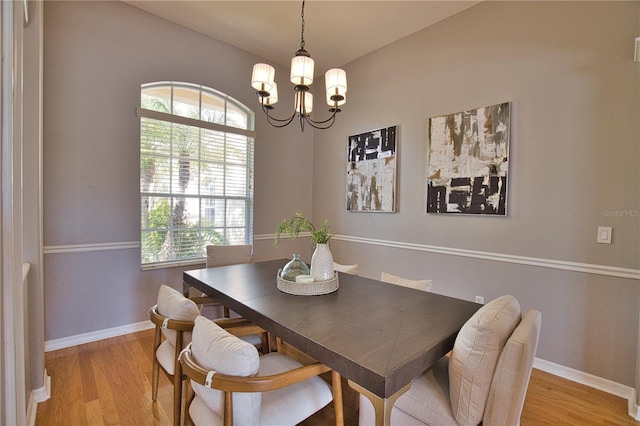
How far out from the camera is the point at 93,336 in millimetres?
2787

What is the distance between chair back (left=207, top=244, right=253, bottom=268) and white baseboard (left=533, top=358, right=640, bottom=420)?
2719 mm

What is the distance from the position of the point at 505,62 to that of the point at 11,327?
11.2 feet

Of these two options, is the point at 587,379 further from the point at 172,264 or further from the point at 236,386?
the point at 172,264

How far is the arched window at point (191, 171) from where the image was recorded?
3084 mm

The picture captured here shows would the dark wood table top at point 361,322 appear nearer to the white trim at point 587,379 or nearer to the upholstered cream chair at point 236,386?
the upholstered cream chair at point 236,386

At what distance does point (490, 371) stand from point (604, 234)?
1.77 metres

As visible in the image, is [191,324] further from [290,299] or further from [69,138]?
[69,138]

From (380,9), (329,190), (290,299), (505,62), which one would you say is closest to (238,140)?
(329,190)

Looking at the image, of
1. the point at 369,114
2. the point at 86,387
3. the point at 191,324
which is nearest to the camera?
the point at 191,324

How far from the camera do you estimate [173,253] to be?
327 cm

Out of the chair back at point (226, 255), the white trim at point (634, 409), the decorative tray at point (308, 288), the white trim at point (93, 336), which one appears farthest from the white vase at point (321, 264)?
the white trim at point (93, 336)

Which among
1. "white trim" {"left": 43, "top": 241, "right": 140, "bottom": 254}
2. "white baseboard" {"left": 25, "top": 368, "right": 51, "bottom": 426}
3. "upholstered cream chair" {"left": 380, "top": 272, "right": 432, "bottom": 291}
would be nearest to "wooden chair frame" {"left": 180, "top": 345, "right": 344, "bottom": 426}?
"upholstered cream chair" {"left": 380, "top": 272, "right": 432, "bottom": 291}

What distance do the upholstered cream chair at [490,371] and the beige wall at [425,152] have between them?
149 centimetres

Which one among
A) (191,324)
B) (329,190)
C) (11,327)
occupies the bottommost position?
(191,324)
